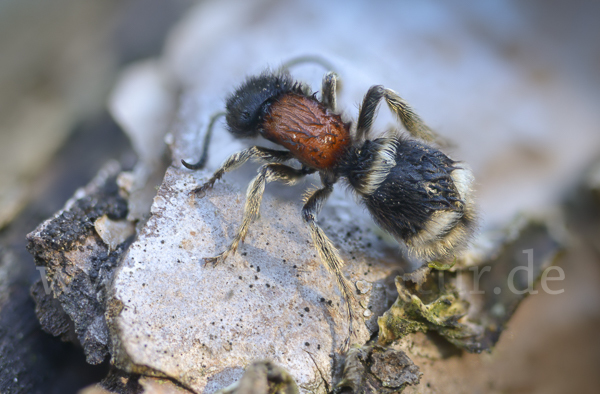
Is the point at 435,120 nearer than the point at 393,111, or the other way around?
the point at 393,111

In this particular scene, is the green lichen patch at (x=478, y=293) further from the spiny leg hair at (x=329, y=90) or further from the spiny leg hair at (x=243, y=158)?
the spiny leg hair at (x=329, y=90)

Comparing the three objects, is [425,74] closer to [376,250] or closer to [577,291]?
[376,250]

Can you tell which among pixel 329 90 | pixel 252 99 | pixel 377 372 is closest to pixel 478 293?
pixel 377 372

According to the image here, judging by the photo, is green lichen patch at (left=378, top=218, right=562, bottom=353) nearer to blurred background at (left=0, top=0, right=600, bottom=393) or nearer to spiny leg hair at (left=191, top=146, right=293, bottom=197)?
blurred background at (left=0, top=0, right=600, bottom=393)

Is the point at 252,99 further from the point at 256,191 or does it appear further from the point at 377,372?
the point at 377,372

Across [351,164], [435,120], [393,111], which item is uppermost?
[393,111]

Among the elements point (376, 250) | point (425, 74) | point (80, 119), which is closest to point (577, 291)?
point (376, 250)
